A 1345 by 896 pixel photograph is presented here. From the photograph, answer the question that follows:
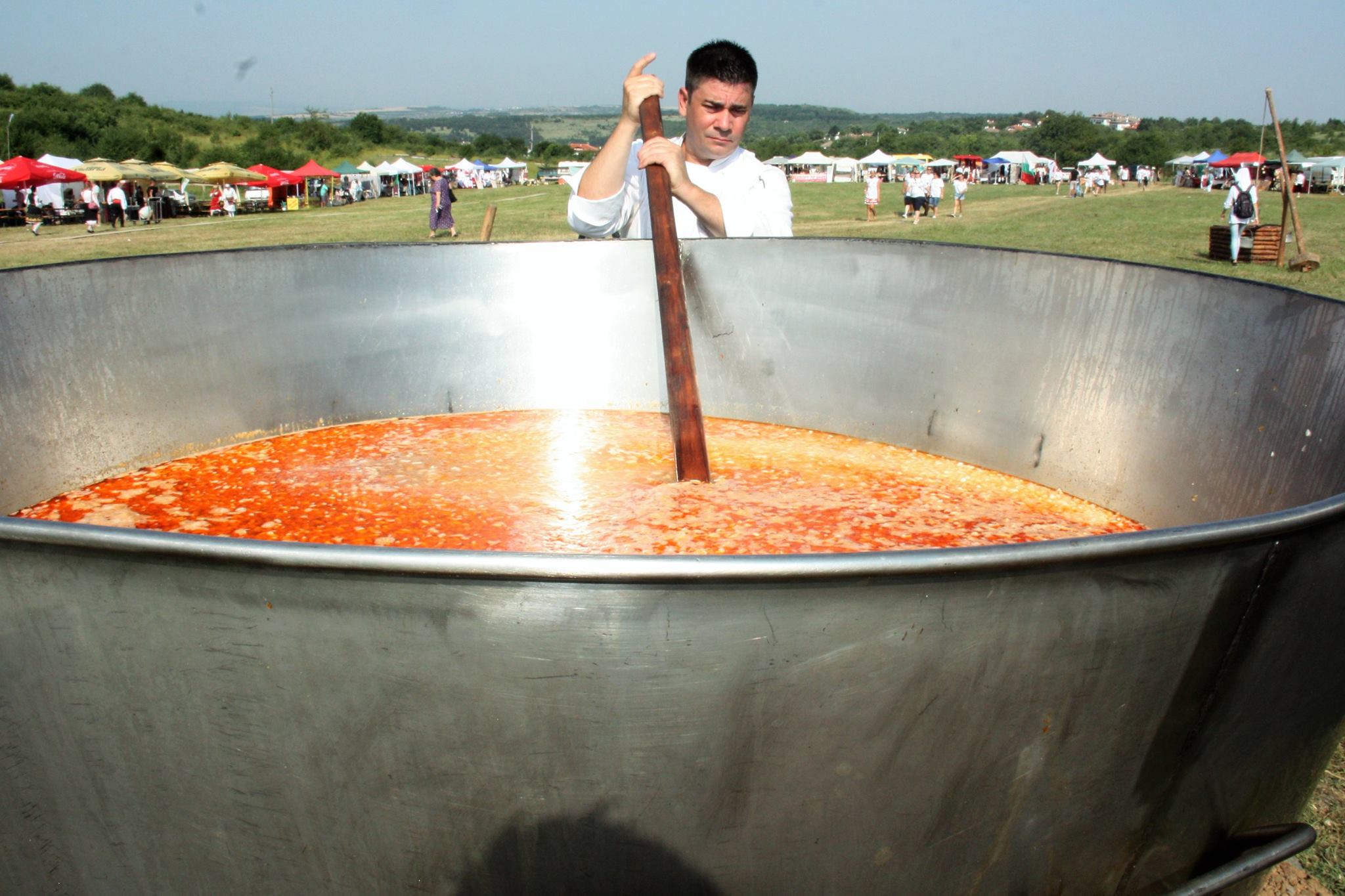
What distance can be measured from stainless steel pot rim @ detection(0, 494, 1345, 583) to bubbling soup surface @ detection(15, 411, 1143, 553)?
164 centimetres

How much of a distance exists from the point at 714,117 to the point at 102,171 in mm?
27707

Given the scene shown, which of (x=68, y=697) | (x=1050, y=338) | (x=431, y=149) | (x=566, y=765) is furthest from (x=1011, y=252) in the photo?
(x=431, y=149)

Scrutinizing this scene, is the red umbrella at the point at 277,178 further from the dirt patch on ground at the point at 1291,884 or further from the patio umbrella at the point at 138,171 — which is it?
the dirt patch on ground at the point at 1291,884

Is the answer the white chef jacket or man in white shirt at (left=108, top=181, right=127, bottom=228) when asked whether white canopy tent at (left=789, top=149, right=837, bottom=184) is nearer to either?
man in white shirt at (left=108, top=181, right=127, bottom=228)

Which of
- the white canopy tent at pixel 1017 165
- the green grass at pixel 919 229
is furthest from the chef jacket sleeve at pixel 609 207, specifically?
the white canopy tent at pixel 1017 165

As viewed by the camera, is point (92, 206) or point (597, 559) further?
point (92, 206)

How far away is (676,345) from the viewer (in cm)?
337

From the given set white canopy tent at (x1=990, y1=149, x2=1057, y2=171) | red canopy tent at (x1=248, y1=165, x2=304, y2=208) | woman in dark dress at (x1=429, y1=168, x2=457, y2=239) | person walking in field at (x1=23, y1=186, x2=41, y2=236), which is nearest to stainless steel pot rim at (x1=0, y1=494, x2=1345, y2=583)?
woman in dark dress at (x1=429, y1=168, x2=457, y2=239)

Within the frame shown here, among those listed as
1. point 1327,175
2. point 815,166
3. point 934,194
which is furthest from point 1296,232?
point 815,166

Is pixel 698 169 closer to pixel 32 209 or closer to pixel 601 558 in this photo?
pixel 601 558

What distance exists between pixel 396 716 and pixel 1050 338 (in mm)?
2751

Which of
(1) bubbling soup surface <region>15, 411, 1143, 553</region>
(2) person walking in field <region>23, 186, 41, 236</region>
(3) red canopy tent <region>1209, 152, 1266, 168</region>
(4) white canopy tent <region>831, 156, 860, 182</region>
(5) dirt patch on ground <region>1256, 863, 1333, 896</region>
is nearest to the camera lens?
(5) dirt patch on ground <region>1256, 863, 1333, 896</region>

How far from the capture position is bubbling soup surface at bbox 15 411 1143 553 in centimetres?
287

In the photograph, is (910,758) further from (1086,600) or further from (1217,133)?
(1217,133)
